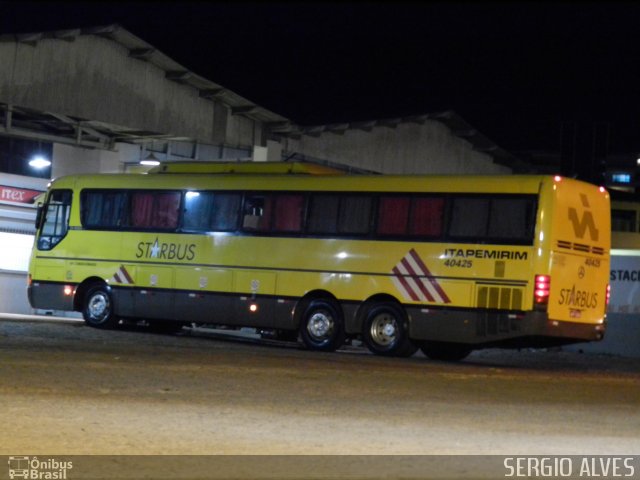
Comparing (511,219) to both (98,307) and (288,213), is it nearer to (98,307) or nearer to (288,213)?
(288,213)

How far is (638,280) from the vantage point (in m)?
28.3

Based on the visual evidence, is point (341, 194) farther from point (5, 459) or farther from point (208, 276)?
point (5, 459)

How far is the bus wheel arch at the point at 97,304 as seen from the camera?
85.1 ft

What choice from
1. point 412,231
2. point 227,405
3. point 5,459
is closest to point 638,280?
point 412,231

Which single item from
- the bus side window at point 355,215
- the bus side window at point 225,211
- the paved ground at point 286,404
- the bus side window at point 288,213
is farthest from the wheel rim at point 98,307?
the bus side window at point 355,215

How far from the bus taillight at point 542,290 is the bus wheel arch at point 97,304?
9.76m

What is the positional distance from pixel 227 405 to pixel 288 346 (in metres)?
12.4

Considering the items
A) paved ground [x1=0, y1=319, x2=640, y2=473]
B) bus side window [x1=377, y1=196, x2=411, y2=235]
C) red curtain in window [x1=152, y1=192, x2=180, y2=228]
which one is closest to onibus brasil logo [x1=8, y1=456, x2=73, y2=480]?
paved ground [x1=0, y1=319, x2=640, y2=473]

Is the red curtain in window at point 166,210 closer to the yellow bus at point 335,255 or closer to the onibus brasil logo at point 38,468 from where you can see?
the yellow bus at point 335,255

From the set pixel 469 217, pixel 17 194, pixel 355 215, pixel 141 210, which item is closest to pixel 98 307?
pixel 141 210

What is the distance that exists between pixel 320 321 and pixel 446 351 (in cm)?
263

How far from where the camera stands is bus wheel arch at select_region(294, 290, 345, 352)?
75.3ft

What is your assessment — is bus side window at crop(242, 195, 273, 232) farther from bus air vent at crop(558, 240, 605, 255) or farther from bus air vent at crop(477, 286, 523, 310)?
bus air vent at crop(558, 240, 605, 255)

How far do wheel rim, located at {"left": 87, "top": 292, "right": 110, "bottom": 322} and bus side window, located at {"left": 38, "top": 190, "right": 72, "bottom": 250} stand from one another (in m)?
1.70
